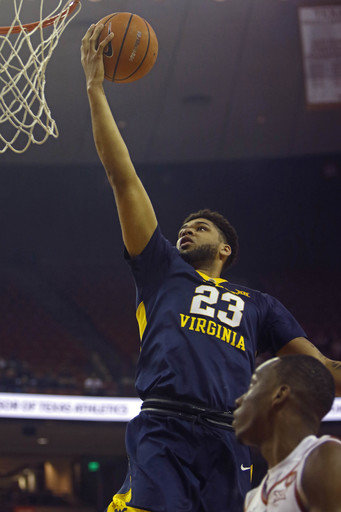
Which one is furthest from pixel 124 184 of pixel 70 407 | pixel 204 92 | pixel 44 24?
pixel 204 92

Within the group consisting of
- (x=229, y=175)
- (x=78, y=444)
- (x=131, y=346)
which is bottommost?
(x=78, y=444)

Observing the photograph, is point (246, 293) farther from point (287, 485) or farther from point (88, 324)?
point (88, 324)

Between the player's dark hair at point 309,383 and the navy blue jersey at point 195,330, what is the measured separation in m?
0.51

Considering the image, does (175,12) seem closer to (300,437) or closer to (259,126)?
(259,126)

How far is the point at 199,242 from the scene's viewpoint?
2646 millimetres

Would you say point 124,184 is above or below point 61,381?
above

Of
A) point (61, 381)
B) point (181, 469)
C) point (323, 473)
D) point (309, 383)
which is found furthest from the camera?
point (61, 381)

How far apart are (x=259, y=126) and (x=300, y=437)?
10.2 m

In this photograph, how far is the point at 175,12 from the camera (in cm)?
953

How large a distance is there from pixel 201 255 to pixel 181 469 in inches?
32.5

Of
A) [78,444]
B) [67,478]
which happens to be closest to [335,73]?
[78,444]

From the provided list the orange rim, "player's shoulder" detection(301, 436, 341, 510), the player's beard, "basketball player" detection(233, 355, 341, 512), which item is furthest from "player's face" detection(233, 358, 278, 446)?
the orange rim

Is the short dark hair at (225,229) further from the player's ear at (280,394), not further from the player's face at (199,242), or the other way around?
the player's ear at (280,394)

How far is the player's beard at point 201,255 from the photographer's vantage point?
262cm
